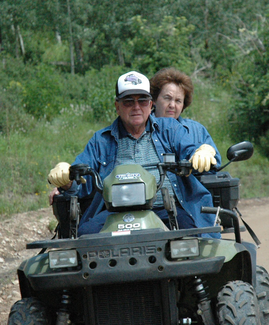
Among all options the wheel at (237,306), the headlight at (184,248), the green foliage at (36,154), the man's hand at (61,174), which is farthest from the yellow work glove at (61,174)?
the green foliage at (36,154)

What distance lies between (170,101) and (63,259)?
336 cm

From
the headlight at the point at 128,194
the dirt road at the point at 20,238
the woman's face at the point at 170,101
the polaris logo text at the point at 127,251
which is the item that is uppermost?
the woman's face at the point at 170,101

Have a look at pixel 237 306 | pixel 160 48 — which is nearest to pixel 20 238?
pixel 237 306

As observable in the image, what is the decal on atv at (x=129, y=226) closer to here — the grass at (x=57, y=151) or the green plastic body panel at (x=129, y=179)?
the green plastic body panel at (x=129, y=179)

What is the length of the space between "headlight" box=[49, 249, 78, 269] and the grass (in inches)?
177

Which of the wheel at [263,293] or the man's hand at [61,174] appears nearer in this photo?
the wheel at [263,293]

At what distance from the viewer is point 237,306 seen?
3.03 meters

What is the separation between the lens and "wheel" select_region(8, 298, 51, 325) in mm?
3135

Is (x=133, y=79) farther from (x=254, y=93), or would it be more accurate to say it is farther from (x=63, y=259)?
(x=254, y=93)

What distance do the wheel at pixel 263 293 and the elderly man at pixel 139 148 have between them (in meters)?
0.55

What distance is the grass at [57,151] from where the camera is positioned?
8438 mm

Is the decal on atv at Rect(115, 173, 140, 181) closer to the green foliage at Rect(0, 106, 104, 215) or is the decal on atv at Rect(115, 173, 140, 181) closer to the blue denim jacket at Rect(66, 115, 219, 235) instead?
the blue denim jacket at Rect(66, 115, 219, 235)

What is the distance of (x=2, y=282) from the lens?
17.9 ft

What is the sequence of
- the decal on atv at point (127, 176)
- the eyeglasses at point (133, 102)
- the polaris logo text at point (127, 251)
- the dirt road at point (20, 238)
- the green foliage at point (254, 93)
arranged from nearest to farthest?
the polaris logo text at point (127, 251), the decal on atv at point (127, 176), the eyeglasses at point (133, 102), the dirt road at point (20, 238), the green foliage at point (254, 93)
